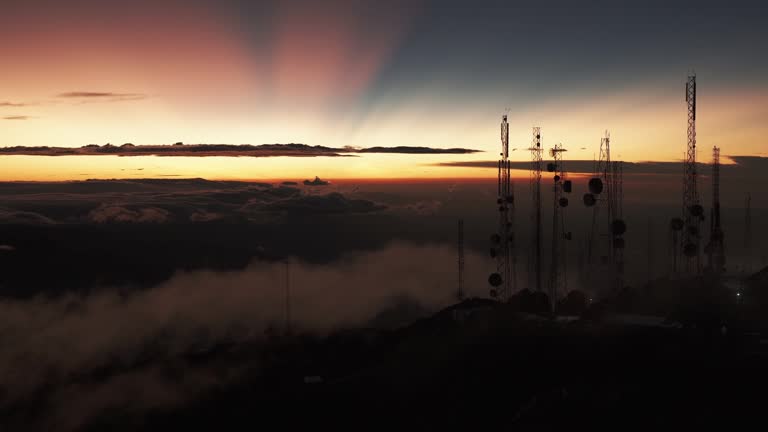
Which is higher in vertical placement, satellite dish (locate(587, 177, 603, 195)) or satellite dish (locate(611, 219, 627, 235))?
satellite dish (locate(587, 177, 603, 195))

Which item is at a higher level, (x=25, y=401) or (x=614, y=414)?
(x=614, y=414)

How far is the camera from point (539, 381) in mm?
65438

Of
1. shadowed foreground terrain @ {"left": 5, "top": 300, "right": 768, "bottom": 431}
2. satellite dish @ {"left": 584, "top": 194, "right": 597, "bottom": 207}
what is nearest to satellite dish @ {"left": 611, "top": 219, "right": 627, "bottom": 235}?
satellite dish @ {"left": 584, "top": 194, "right": 597, "bottom": 207}

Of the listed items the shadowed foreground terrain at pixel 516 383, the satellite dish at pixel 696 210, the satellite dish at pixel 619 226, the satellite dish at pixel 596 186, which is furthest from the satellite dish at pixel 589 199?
the satellite dish at pixel 696 210

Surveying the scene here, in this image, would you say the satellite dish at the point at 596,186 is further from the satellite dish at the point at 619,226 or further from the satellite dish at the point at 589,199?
the satellite dish at the point at 619,226

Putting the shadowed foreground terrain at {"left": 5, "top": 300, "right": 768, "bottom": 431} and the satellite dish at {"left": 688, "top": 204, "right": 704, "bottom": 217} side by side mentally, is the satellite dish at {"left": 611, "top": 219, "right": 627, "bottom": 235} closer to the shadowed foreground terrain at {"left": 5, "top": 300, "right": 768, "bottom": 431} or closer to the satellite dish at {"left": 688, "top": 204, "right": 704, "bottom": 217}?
the satellite dish at {"left": 688, "top": 204, "right": 704, "bottom": 217}

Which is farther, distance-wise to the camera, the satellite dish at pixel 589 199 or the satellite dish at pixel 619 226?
the satellite dish at pixel 619 226

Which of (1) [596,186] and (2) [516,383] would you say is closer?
(2) [516,383]

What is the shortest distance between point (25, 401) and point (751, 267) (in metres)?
200

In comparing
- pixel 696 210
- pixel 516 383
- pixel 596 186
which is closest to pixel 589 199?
pixel 596 186

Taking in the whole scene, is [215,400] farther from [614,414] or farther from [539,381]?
[614,414]

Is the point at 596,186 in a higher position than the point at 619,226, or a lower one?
higher

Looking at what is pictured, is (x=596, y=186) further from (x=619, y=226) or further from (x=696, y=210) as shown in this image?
(x=696, y=210)

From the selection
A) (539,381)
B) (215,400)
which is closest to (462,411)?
(539,381)
